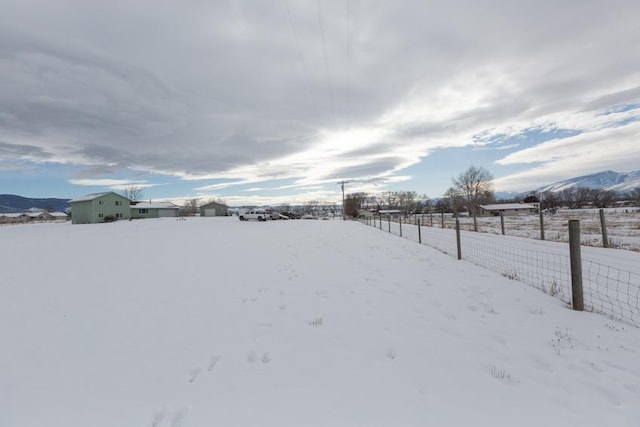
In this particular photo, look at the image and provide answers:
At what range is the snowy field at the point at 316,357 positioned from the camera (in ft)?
8.47

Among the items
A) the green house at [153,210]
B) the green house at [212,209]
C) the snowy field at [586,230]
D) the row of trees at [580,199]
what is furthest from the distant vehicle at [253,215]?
the row of trees at [580,199]

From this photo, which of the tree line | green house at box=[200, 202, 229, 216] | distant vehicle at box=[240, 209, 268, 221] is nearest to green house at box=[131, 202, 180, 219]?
green house at box=[200, 202, 229, 216]

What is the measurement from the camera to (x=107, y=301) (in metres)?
5.98

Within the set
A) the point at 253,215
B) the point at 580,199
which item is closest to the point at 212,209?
the point at 253,215

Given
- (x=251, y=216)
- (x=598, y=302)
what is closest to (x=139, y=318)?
(x=598, y=302)

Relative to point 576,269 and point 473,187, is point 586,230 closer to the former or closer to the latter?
point 576,269

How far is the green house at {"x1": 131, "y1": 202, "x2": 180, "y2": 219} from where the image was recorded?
62.4m

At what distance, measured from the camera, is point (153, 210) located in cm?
6469

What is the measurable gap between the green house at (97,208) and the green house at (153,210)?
890 centimetres

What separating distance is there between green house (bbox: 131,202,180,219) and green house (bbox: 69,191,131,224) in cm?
890

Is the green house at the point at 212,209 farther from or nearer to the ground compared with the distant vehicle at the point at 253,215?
farther from the ground

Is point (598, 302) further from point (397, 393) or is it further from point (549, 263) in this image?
point (397, 393)

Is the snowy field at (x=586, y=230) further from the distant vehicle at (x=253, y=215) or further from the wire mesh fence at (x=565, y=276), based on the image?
the distant vehicle at (x=253, y=215)

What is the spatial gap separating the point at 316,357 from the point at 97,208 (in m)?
58.7
